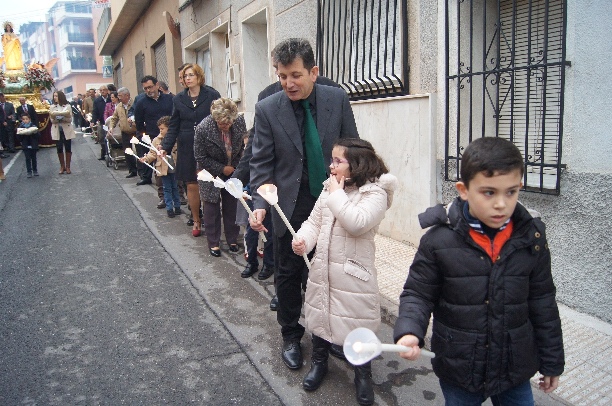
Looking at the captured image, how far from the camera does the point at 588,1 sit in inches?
142

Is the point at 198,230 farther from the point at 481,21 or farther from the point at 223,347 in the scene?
the point at 481,21

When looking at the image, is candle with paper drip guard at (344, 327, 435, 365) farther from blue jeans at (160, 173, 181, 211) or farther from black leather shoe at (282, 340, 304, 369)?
blue jeans at (160, 173, 181, 211)

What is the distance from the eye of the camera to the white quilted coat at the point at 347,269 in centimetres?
288

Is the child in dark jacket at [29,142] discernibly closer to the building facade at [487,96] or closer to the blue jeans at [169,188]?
the blue jeans at [169,188]

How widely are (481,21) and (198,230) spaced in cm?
418

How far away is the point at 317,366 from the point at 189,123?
4.41m

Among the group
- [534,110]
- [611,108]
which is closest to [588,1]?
[611,108]

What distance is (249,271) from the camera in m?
5.28

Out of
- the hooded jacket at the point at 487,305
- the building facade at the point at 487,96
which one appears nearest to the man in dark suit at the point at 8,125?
the building facade at the point at 487,96

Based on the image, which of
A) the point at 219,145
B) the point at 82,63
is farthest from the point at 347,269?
the point at 82,63

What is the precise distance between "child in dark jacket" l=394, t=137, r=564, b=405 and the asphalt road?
1077mm

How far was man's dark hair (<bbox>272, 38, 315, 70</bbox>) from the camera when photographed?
308 cm

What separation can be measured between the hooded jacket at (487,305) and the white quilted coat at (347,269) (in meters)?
0.77

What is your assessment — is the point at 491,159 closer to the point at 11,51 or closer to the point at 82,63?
the point at 11,51
